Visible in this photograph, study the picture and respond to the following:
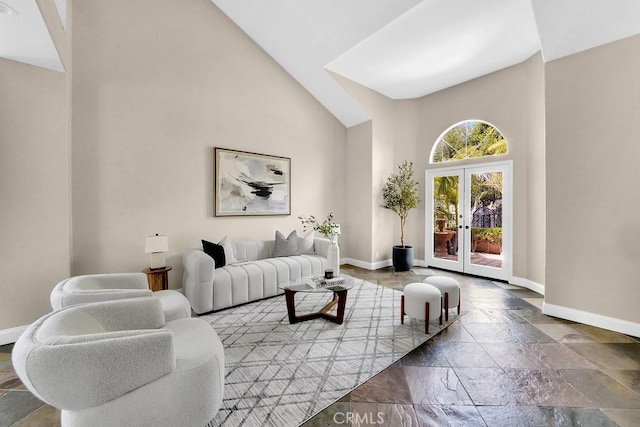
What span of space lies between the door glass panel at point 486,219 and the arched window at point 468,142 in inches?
17.8

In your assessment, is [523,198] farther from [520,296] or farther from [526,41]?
[526,41]

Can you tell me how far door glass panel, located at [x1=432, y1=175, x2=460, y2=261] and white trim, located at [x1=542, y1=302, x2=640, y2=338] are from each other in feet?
6.95

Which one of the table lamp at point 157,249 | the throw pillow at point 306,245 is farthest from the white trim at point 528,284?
the table lamp at point 157,249

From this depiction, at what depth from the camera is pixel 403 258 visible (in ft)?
17.9

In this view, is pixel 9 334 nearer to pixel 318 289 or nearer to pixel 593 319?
pixel 318 289

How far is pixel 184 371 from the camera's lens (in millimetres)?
1442

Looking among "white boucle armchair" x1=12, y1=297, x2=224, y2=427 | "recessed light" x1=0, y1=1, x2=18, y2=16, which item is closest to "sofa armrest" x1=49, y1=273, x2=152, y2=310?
"white boucle armchair" x1=12, y1=297, x2=224, y2=427

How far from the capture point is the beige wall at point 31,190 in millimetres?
2625

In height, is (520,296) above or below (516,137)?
below

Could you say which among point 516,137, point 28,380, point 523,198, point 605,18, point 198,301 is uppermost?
point 605,18

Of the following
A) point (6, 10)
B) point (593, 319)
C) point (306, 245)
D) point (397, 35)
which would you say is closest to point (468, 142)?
point (397, 35)

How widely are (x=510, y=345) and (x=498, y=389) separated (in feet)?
2.72

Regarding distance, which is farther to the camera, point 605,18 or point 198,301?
point 198,301

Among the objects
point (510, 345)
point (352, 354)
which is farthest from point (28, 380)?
point (510, 345)
